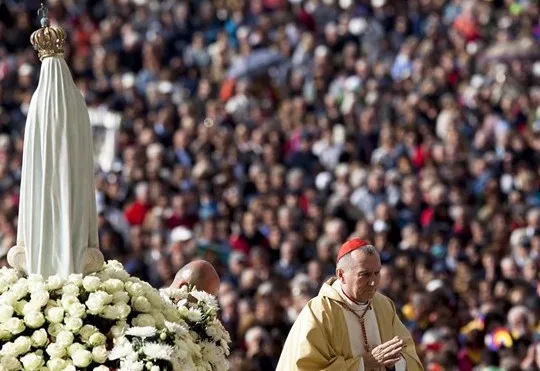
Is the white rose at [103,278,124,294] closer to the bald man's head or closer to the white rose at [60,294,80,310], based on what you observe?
the white rose at [60,294,80,310]

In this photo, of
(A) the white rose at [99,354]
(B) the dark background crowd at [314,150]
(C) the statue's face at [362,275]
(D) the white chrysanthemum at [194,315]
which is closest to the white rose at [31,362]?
(A) the white rose at [99,354]

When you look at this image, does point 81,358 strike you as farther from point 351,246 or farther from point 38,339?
point 351,246

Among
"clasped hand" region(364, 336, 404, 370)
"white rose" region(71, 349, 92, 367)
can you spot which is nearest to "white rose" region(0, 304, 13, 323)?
"white rose" region(71, 349, 92, 367)

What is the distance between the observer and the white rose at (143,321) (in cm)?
1081

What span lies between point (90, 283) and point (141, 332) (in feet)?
1.43

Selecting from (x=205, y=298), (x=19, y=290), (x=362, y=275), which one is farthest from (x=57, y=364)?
(x=362, y=275)

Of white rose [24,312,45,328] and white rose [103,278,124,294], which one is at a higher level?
white rose [103,278,124,294]

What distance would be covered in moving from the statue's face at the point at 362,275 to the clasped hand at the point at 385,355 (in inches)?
13.6

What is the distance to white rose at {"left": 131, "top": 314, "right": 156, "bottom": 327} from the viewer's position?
10.8 metres

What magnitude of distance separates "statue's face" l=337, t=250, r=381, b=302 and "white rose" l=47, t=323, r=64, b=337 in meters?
2.32

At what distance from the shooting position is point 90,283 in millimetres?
10742

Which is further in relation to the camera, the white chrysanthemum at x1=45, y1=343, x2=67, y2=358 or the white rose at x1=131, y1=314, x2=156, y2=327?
the white rose at x1=131, y1=314, x2=156, y2=327

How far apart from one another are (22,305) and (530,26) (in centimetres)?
1898

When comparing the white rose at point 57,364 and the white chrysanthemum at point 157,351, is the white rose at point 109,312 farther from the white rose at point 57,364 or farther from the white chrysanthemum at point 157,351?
the white rose at point 57,364
